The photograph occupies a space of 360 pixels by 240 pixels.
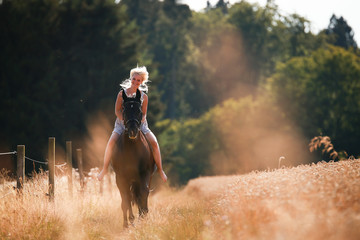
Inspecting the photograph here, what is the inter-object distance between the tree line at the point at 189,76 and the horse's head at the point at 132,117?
253 inches

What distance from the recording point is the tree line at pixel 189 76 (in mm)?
30375

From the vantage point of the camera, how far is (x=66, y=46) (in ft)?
111

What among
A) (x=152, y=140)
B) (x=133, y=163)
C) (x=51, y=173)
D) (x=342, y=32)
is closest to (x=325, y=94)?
(x=342, y=32)

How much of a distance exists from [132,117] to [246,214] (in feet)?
14.6

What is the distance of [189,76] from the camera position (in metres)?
70.1

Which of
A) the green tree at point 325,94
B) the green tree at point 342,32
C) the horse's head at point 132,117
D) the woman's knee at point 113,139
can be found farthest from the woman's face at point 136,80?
the green tree at point 342,32

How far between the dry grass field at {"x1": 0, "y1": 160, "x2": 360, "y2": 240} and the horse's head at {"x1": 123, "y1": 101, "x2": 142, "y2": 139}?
1.78 metres

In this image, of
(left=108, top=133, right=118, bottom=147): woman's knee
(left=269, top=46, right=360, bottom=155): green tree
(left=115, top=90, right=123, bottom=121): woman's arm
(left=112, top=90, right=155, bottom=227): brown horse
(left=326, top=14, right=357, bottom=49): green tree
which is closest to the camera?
(left=112, top=90, right=155, bottom=227): brown horse

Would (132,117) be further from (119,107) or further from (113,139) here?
(113,139)

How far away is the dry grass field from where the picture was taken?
14.3 feet

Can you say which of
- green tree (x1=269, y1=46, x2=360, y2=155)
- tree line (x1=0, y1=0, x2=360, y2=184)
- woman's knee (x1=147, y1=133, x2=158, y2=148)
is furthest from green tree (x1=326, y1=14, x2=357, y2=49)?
woman's knee (x1=147, y1=133, x2=158, y2=148)

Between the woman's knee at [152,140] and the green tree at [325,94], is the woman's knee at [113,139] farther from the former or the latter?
the green tree at [325,94]

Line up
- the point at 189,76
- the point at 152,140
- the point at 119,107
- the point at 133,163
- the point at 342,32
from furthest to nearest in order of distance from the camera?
the point at 342,32
the point at 189,76
the point at 152,140
the point at 119,107
the point at 133,163

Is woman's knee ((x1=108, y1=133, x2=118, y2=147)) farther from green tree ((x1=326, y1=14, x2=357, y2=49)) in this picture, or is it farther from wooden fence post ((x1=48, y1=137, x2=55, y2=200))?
green tree ((x1=326, y1=14, x2=357, y2=49))
